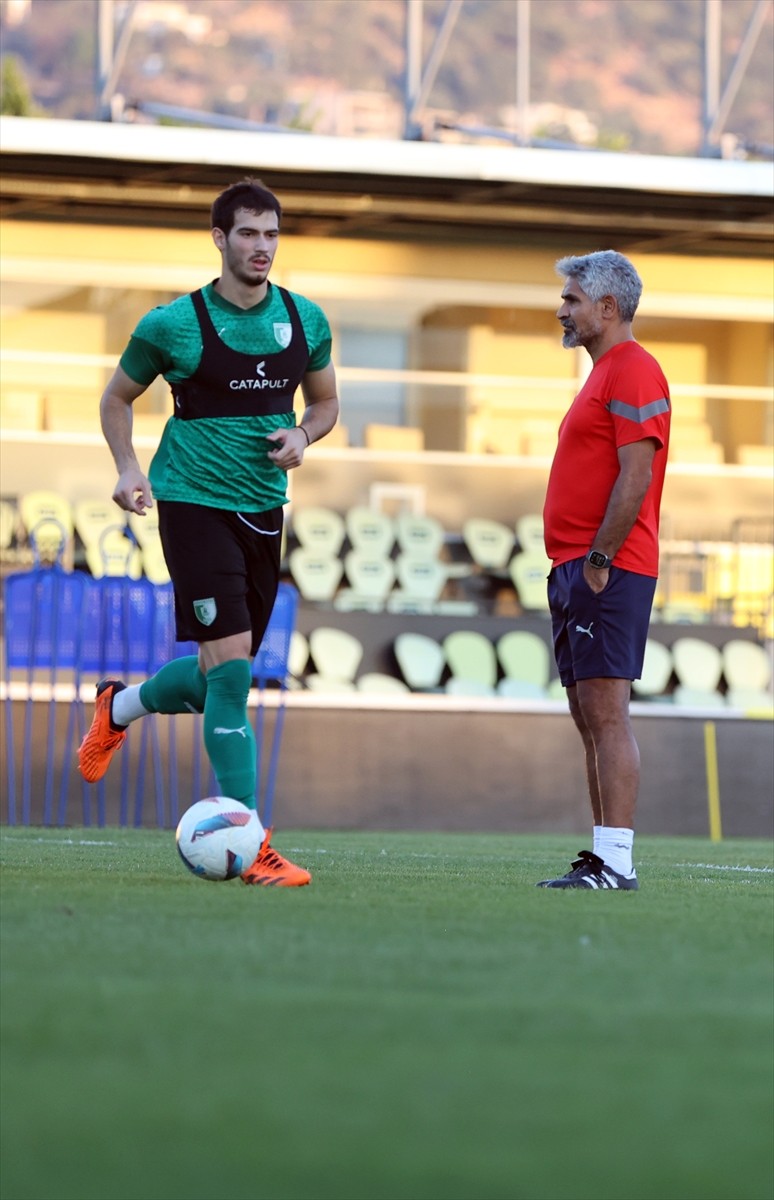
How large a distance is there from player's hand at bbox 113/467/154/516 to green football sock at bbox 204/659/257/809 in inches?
17.9

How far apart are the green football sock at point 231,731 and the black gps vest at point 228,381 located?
0.64 meters

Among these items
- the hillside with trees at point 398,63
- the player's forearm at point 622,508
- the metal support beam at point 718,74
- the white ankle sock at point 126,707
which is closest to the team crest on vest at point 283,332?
the player's forearm at point 622,508

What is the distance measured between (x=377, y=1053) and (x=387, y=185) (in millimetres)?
12150

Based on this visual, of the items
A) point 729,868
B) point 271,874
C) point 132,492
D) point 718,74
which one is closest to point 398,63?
point 718,74

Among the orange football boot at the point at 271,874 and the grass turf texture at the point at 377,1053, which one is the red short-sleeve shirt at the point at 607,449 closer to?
the orange football boot at the point at 271,874

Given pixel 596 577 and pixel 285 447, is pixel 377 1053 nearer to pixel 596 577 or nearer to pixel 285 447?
pixel 285 447

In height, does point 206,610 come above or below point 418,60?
below

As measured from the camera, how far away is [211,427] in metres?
4.96

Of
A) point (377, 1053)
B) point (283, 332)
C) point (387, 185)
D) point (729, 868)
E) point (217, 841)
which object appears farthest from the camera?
point (387, 185)

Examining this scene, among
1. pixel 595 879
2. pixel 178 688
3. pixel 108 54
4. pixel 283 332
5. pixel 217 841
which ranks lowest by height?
pixel 595 879

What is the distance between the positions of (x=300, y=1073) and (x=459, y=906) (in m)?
1.92

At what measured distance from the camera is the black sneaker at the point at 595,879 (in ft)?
16.8

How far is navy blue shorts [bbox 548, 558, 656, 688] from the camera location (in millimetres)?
5195

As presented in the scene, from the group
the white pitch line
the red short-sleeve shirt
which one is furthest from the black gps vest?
the white pitch line
